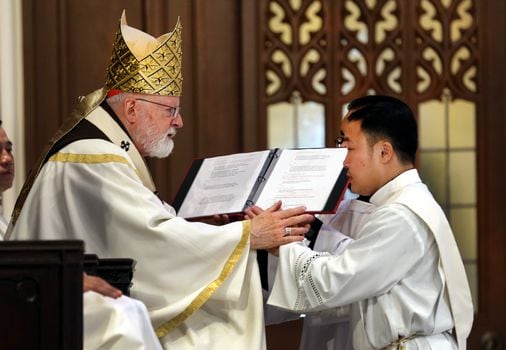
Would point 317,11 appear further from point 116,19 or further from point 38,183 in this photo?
point 38,183

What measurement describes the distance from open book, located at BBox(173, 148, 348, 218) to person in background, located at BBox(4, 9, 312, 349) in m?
0.08

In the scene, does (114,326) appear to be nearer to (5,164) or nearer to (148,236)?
Answer: (148,236)

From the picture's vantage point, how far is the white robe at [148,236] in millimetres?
4316

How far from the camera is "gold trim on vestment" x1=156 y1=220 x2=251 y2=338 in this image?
14.2ft

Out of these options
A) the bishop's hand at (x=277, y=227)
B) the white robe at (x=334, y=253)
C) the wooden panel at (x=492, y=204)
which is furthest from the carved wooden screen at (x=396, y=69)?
the bishop's hand at (x=277, y=227)

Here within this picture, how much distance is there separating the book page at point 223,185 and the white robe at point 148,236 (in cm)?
17

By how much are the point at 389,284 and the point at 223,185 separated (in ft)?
2.52

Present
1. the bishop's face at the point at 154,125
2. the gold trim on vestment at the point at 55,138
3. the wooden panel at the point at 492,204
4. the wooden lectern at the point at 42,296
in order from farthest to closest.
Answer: the wooden panel at the point at 492,204
the bishop's face at the point at 154,125
the gold trim on vestment at the point at 55,138
the wooden lectern at the point at 42,296

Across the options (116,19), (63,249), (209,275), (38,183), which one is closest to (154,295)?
(209,275)

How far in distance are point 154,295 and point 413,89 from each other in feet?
7.23

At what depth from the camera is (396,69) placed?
20.0 ft

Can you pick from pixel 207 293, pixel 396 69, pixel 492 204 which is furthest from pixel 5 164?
pixel 492 204

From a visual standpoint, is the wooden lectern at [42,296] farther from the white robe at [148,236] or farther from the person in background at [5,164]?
the person in background at [5,164]

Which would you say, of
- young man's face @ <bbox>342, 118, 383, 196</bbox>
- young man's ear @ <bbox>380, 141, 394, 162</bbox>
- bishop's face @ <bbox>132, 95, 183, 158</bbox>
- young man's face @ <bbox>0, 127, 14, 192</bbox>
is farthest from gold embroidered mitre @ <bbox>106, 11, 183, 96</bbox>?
young man's ear @ <bbox>380, 141, 394, 162</bbox>
